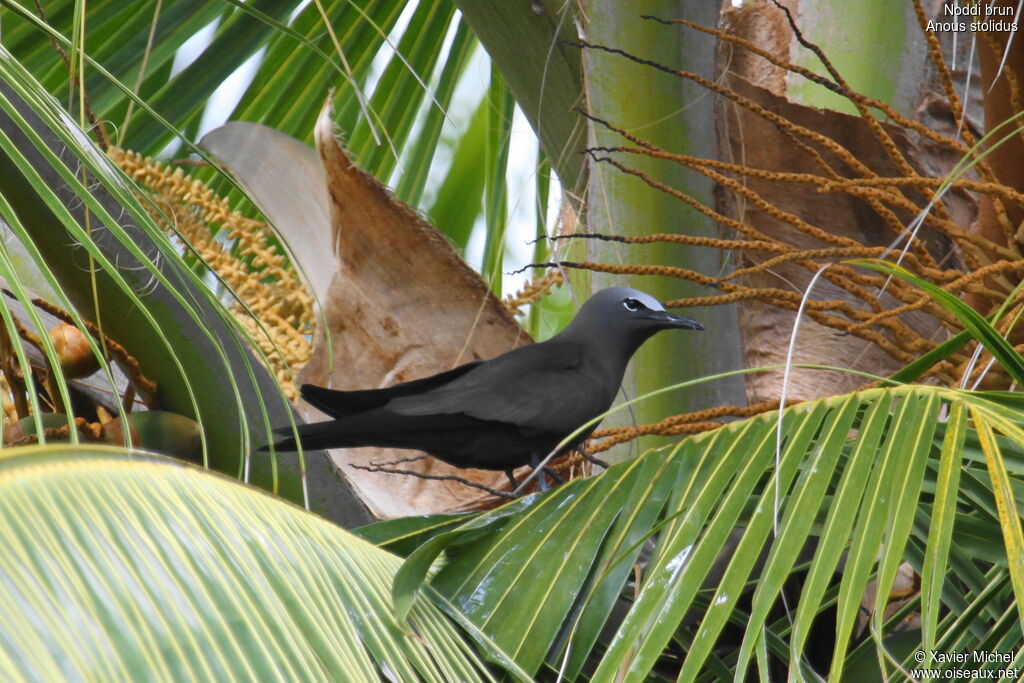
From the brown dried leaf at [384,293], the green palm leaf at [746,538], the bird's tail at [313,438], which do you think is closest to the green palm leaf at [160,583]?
the green palm leaf at [746,538]

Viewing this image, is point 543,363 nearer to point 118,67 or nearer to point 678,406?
point 678,406

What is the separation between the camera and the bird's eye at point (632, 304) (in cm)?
189

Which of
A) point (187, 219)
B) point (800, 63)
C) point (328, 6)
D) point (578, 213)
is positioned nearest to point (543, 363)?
point (578, 213)

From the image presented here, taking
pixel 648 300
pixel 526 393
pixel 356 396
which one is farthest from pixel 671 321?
pixel 356 396

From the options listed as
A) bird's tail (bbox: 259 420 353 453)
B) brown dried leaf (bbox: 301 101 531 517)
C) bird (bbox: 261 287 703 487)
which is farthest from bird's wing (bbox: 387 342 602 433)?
brown dried leaf (bbox: 301 101 531 517)

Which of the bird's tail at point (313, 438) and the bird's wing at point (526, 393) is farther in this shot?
the bird's wing at point (526, 393)

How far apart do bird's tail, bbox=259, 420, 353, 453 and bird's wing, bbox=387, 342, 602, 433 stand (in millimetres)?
112

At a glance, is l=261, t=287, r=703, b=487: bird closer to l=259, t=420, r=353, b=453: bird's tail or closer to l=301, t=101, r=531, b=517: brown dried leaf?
l=259, t=420, r=353, b=453: bird's tail

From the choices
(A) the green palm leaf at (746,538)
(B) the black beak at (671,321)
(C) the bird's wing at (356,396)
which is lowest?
(A) the green palm leaf at (746,538)

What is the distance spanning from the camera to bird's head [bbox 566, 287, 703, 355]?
1849 millimetres

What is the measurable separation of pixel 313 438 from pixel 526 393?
0.38 meters

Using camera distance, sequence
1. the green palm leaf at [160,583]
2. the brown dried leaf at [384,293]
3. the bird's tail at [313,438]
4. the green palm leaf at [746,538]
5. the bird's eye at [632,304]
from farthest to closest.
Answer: the brown dried leaf at [384,293], the bird's eye at [632,304], the bird's tail at [313,438], the green palm leaf at [746,538], the green palm leaf at [160,583]

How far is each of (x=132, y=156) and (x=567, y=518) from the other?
1197 mm

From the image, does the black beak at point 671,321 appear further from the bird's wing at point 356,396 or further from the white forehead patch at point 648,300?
the bird's wing at point 356,396
